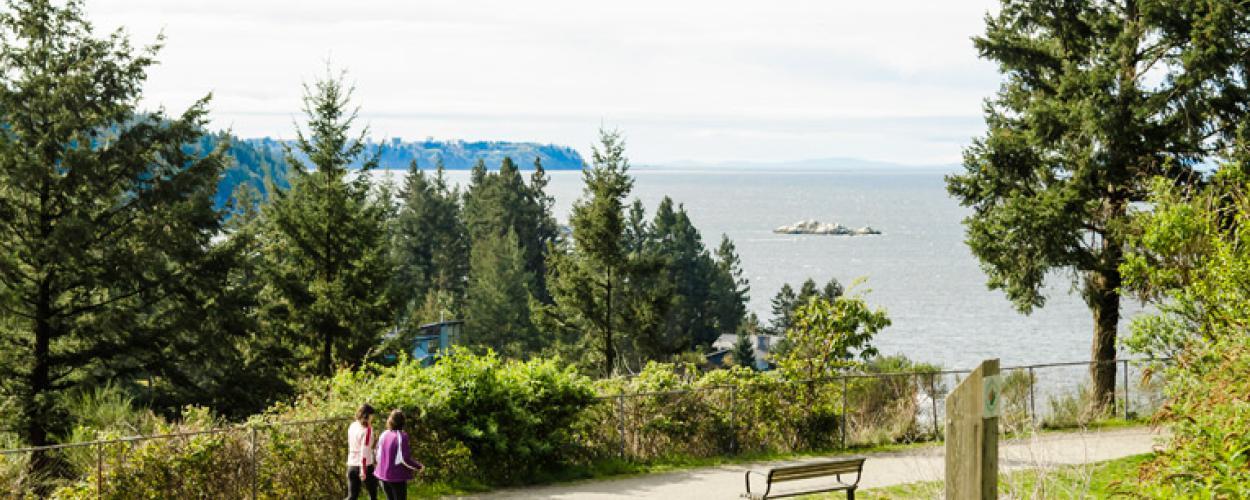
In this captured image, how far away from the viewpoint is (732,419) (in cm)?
1647

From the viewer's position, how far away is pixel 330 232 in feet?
93.6

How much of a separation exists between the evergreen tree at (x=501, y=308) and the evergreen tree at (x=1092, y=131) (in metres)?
50.0

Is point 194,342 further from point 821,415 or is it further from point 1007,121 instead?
point 1007,121

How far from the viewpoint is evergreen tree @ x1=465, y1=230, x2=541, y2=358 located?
238 feet

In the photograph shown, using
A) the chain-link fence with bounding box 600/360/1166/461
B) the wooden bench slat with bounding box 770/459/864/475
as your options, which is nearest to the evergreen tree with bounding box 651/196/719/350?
the chain-link fence with bounding box 600/360/1166/461

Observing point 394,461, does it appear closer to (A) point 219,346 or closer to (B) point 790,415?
(B) point 790,415

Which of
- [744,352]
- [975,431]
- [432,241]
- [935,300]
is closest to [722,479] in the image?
[975,431]

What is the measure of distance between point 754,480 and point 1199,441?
7.74 metres

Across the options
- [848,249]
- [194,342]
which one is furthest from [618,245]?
[848,249]

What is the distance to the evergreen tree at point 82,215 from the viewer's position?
23016 mm

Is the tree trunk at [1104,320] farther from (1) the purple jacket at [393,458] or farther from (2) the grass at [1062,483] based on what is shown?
(1) the purple jacket at [393,458]

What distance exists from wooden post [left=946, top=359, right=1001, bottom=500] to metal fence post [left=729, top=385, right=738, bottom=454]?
35.5ft

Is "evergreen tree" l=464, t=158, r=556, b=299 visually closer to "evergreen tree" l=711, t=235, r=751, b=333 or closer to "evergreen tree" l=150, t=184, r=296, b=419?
"evergreen tree" l=711, t=235, r=751, b=333

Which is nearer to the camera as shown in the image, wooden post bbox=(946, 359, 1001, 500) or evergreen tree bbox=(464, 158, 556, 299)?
wooden post bbox=(946, 359, 1001, 500)
